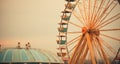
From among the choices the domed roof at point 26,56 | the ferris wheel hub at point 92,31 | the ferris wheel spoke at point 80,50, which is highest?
the ferris wheel hub at point 92,31

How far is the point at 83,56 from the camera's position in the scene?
26266mm

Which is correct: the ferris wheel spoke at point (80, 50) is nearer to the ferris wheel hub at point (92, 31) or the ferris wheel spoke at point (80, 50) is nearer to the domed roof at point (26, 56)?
the ferris wheel hub at point (92, 31)

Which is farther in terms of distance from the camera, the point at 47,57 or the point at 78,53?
the point at 47,57

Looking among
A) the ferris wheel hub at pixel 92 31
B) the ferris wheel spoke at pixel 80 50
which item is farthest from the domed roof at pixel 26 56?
the ferris wheel hub at pixel 92 31

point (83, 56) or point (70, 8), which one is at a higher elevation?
point (70, 8)

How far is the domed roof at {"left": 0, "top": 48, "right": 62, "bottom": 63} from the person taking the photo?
3725cm

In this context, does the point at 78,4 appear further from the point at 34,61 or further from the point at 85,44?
the point at 34,61

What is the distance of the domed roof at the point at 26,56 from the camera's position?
122 feet

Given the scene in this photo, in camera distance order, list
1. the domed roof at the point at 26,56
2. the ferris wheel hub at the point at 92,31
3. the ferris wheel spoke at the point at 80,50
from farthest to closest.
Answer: the domed roof at the point at 26,56
the ferris wheel spoke at the point at 80,50
the ferris wheel hub at the point at 92,31

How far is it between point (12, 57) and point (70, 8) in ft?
38.5

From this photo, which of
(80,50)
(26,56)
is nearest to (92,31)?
(80,50)

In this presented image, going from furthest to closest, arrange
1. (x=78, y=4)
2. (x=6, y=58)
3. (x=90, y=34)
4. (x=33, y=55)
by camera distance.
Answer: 1. (x=33, y=55)
2. (x=6, y=58)
3. (x=78, y=4)
4. (x=90, y=34)

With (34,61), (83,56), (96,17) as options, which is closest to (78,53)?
(83,56)

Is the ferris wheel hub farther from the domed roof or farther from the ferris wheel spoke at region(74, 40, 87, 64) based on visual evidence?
the domed roof
